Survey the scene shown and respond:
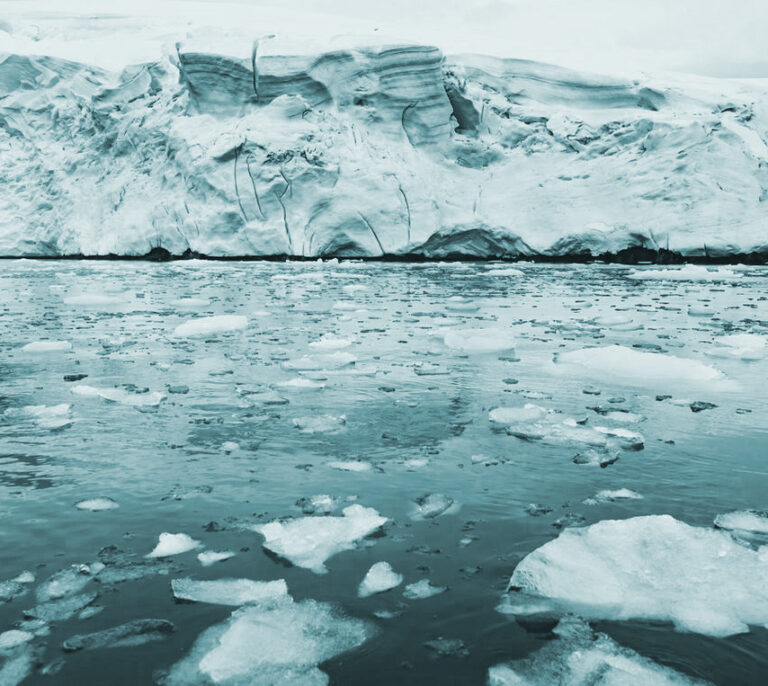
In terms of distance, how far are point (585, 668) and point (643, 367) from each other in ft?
8.60

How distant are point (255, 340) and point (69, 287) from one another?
5.59 meters

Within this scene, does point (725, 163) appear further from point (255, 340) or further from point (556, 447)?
point (556, 447)

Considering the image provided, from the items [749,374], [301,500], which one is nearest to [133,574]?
[301,500]

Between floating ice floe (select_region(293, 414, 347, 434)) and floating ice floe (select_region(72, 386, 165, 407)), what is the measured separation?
0.69 meters

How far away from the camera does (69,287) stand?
926cm

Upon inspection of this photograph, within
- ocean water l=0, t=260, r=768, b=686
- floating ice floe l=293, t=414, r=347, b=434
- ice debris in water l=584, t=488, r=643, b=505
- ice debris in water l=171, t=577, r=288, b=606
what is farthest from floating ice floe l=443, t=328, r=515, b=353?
ice debris in water l=171, t=577, r=288, b=606

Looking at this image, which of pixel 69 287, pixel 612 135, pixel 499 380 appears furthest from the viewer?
pixel 612 135

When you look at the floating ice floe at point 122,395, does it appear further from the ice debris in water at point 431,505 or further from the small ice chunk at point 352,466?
the ice debris in water at point 431,505

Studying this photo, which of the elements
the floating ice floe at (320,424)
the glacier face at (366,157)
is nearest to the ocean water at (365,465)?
the floating ice floe at (320,424)

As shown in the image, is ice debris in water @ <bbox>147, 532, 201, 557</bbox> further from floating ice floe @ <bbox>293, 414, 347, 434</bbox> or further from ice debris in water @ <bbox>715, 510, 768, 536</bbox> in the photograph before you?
ice debris in water @ <bbox>715, 510, 768, 536</bbox>

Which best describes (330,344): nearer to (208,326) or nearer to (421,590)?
(208,326)

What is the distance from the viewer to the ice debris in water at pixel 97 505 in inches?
73.7

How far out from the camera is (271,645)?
1271 mm

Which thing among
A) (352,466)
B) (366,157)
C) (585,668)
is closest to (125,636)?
(585,668)
